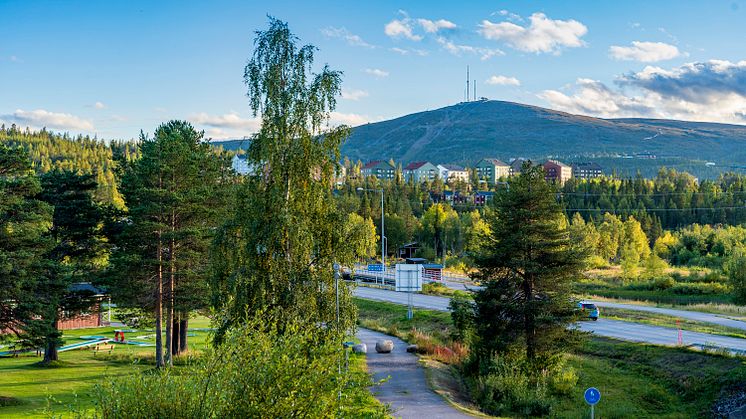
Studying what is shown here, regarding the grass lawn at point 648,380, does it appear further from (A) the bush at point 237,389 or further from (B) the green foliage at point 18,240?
(B) the green foliage at point 18,240

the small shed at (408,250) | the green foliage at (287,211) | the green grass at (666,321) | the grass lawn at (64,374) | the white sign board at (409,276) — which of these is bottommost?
the grass lawn at (64,374)

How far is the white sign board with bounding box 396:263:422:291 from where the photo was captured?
130 ft

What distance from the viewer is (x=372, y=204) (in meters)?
99.6

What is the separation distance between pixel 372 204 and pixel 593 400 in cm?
8266

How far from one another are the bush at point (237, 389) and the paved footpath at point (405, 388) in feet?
19.4

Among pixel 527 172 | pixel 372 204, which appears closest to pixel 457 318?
pixel 527 172

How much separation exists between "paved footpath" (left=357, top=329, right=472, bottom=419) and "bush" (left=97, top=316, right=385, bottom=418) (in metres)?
5.90

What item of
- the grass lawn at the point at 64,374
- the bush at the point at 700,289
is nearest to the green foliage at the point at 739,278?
the bush at the point at 700,289

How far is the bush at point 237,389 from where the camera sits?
10.6 metres

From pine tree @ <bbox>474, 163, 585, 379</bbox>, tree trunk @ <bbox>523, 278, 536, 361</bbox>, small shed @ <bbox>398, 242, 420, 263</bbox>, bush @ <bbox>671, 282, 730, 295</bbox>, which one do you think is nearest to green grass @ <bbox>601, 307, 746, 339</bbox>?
pine tree @ <bbox>474, 163, 585, 379</bbox>

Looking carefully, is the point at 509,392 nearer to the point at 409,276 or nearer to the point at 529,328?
the point at 529,328

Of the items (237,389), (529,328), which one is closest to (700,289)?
(529,328)

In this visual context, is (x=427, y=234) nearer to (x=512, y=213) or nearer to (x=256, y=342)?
(x=512, y=213)

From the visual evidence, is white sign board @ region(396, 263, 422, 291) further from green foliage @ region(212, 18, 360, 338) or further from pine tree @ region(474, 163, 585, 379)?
green foliage @ region(212, 18, 360, 338)
